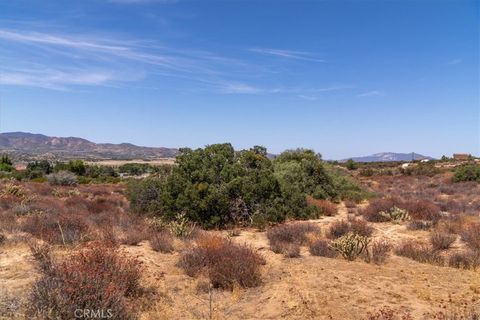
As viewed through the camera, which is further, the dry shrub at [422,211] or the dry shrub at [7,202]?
the dry shrub at [7,202]

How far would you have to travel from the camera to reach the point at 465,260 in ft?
28.2

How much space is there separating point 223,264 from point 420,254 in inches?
186

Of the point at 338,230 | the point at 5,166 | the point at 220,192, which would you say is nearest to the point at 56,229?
the point at 220,192

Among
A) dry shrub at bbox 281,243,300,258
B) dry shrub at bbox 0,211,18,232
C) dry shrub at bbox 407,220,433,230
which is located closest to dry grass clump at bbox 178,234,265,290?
dry shrub at bbox 281,243,300,258

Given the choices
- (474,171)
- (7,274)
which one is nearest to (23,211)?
A: (7,274)

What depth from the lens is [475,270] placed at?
26.9ft

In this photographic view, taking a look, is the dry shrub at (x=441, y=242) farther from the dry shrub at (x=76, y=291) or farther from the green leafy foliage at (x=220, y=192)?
the dry shrub at (x=76, y=291)

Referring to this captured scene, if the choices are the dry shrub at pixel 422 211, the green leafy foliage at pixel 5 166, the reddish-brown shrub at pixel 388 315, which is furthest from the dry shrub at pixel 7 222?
the green leafy foliage at pixel 5 166

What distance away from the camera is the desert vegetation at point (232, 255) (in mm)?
6059

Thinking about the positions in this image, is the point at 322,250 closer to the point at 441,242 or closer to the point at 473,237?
the point at 441,242

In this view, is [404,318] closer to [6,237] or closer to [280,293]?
[280,293]

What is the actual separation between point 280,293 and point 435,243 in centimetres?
555

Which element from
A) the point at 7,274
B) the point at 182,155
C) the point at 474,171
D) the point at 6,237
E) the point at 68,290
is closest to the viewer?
the point at 68,290

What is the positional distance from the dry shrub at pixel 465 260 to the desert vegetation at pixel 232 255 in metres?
0.02
